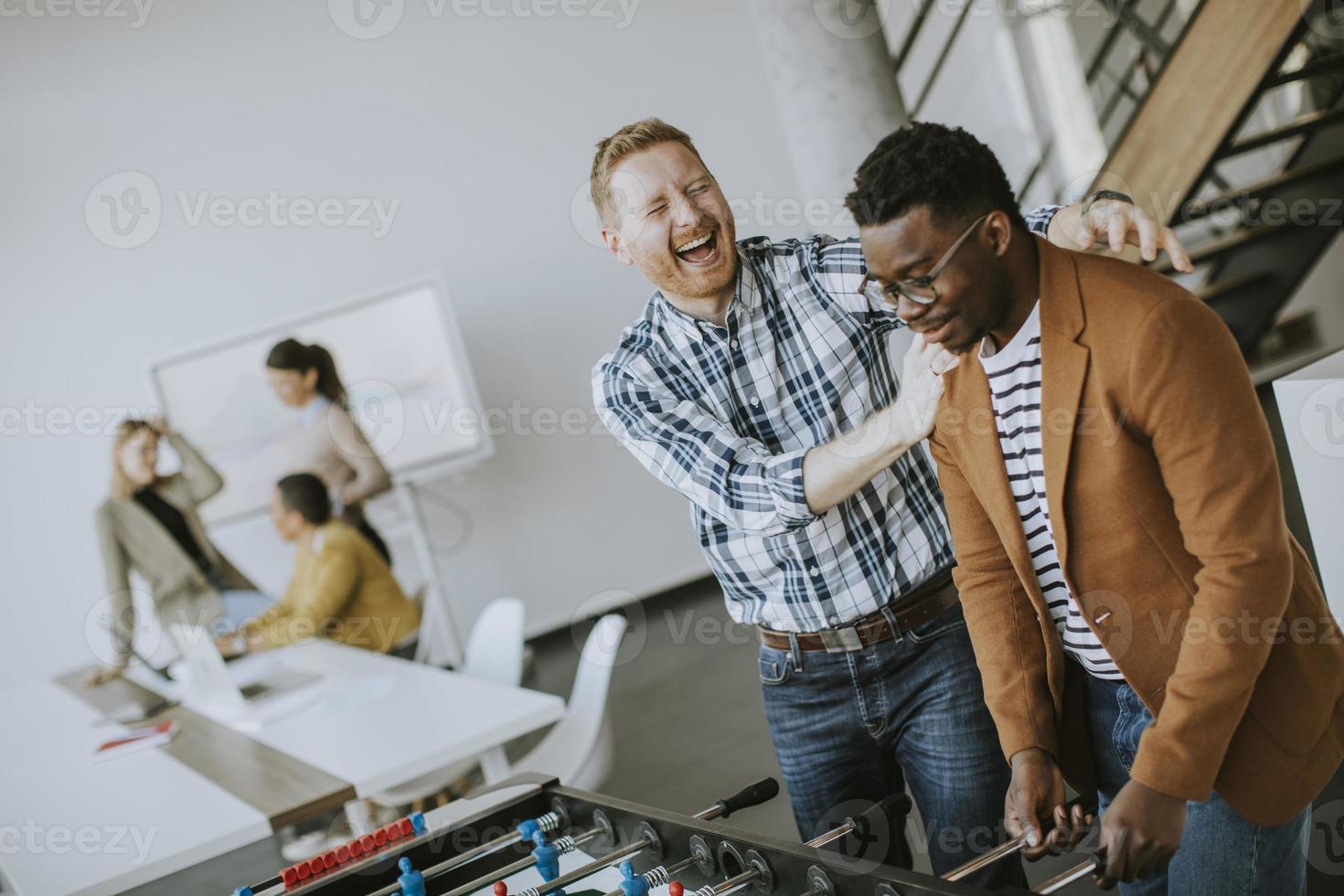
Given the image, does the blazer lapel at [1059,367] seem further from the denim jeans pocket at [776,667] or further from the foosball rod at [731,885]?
the denim jeans pocket at [776,667]

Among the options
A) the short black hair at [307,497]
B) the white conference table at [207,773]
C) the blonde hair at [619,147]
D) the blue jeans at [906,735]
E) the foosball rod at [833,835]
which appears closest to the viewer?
the foosball rod at [833,835]

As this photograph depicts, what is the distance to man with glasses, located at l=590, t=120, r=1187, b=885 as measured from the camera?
5.88 feet

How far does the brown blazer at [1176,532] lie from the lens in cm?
110

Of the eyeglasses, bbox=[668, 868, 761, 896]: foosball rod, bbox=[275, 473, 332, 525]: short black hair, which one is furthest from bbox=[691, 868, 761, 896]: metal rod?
bbox=[275, 473, 332, 525]: short black hair

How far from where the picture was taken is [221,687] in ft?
11.1

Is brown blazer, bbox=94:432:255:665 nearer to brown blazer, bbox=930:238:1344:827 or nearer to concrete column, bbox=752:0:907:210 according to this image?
concrete column, bbox=752:0:907:210

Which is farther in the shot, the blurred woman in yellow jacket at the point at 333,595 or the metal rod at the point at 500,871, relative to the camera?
the blurred woman in yellow jacket at the point at 333,595

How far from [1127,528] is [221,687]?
2.89 m

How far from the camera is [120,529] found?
5062mm

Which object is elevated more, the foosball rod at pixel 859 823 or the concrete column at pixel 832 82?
the concrete column at pixel 832 82

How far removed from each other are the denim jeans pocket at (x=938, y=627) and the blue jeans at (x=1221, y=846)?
474 mm

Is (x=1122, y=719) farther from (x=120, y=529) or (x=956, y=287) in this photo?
(x=120, y=529)

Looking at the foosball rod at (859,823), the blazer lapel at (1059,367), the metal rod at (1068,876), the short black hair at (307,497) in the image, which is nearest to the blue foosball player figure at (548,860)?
the foosball rod at (859,823)

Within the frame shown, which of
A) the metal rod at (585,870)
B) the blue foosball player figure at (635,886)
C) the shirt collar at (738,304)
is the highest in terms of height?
the shirt collar at (738,304)
